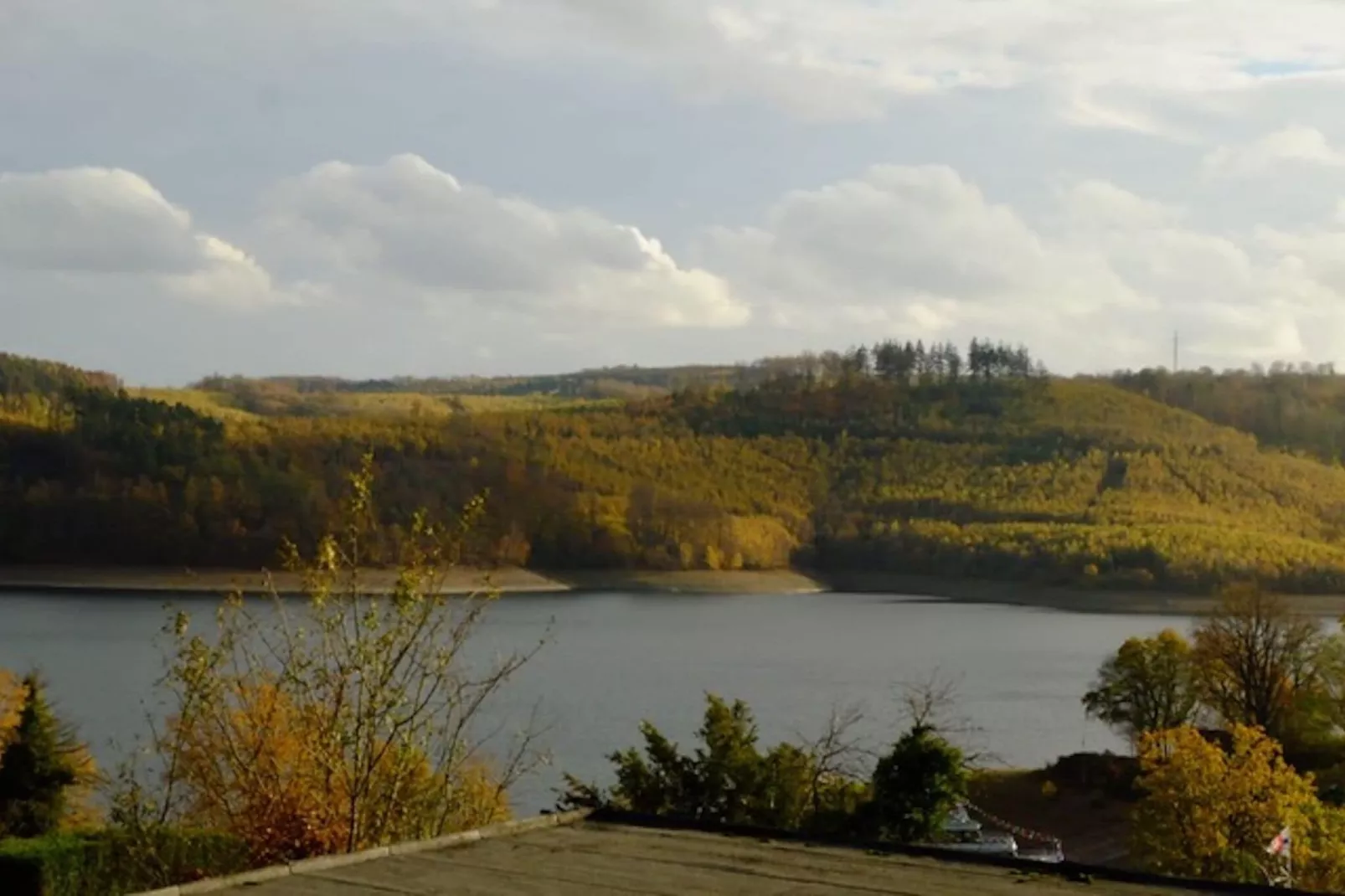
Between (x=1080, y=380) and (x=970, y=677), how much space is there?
6832cm

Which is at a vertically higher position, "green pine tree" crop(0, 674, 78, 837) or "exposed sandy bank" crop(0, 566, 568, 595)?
"green pine tree" crop(0, 674, 78, 837)

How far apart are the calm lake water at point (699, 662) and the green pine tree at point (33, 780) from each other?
4137mm

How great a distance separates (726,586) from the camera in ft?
226

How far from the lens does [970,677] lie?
3622cm

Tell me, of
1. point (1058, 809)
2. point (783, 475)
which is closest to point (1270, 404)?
point (783, 475)

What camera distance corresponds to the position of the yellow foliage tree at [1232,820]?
16125mm

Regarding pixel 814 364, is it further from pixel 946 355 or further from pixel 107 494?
pixel 107 494

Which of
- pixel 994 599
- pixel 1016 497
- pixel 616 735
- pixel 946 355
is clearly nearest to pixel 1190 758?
pixel 616 735

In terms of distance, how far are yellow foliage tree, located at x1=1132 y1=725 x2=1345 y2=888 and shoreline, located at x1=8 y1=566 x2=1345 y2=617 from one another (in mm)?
31357

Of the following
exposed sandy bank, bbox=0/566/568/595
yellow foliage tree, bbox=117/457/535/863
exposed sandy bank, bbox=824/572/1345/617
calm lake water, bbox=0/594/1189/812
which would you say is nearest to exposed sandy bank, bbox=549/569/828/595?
exposed sandy bank, bbox=824/572/1345/617

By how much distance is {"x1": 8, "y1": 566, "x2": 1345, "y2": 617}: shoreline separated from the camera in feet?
190

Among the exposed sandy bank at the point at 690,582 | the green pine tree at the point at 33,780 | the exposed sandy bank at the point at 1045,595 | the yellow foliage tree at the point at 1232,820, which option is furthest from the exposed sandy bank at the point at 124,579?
the green pine tree at the point at 33,780

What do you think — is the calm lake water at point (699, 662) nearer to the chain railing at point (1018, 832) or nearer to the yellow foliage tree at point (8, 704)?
the yellow foliage tree at point (8, 704)

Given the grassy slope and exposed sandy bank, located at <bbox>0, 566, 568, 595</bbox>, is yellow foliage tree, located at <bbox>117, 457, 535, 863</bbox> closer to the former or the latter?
exposed sandy bank, located at <bbox>0, 566, 568, 595</bbox>
